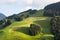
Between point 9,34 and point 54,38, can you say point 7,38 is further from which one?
point 54,38

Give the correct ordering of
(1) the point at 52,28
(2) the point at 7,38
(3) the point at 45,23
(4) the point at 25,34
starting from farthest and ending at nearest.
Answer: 1. (3) the point at 45,23
2. (1) the point at 52,28
3. (4) the point at 25,34
4. (2) the point at 7,38

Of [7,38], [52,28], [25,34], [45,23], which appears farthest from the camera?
[45,23]

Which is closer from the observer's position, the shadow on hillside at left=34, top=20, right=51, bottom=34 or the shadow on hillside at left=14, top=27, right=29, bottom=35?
the shadow on hillside at left=14, top=27, right=29, bottom=35

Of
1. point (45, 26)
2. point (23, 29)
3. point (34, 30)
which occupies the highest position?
point (45, 26)

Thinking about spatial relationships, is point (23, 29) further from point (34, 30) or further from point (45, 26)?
point (45, 26)

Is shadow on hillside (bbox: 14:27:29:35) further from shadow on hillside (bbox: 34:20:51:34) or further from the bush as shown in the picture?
shadow on hillside (bbox: 34:20:51:34)

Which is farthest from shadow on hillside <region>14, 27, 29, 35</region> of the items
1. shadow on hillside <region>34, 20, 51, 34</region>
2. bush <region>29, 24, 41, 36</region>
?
Result: shadow on hillside <region>34, 20, 51, 34</region>

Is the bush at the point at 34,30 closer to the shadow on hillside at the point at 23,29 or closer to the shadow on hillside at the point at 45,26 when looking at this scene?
the shadow on hillside at the point at 23,29

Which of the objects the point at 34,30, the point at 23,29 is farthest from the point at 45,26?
the point at 23,29

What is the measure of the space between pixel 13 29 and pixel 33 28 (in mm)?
20083

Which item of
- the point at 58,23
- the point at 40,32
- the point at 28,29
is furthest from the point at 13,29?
the point at 58,23

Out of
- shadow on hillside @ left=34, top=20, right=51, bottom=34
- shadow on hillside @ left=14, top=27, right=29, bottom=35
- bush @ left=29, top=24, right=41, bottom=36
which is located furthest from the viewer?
shadow on hillside @ left=34, top=20, right=51, bottom=34

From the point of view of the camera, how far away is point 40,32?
16862 centimetres

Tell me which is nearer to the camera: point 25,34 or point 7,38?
point 7,38
